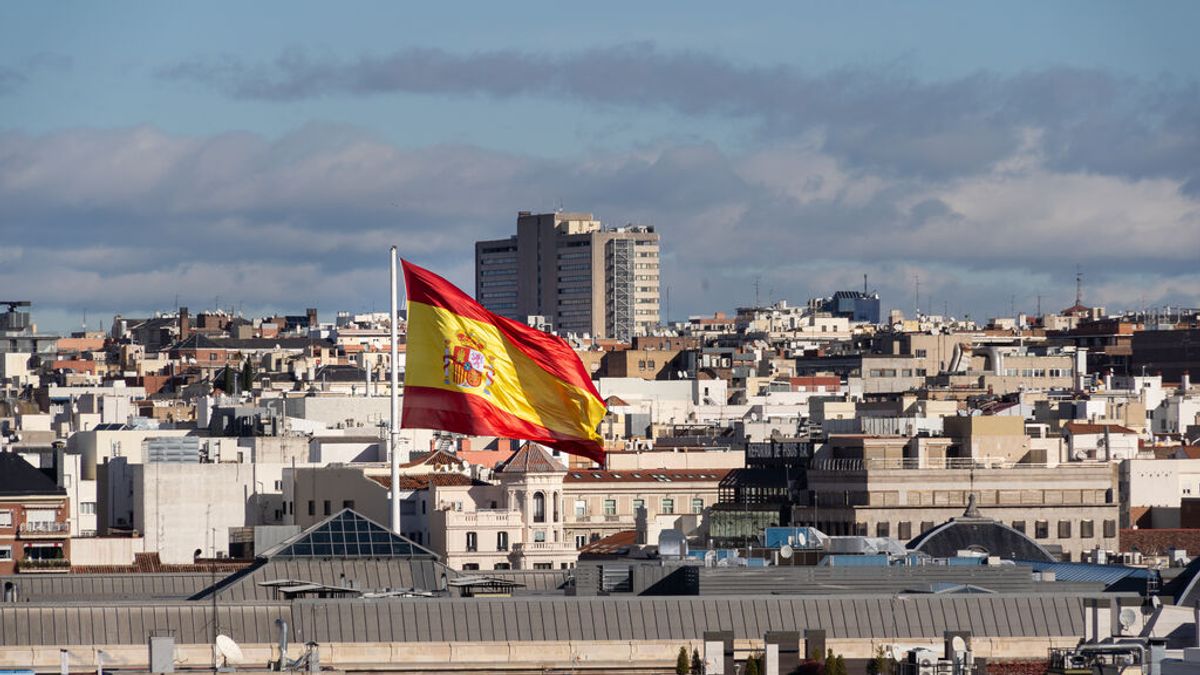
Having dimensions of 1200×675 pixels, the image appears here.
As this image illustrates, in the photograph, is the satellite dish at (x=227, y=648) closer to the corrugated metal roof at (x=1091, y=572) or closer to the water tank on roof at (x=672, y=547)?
the corrugated metal roof at (x=1091, y=572)

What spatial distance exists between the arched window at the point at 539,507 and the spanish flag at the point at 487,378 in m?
40.7

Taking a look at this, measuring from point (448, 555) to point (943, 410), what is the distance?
47.6 metres

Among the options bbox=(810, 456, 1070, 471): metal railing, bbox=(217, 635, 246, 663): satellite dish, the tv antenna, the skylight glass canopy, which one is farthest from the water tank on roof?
bbox=(217, 635, 246, 663): satellite dish

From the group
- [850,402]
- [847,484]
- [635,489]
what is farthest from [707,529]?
[850,402]

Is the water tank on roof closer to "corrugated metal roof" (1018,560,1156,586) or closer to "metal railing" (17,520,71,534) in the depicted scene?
"corrugated metal roof" (1018,560,1156,586)

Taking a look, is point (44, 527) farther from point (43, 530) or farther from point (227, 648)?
point (227, 648)

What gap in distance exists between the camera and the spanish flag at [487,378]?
74.1m

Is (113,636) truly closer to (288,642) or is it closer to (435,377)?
(288,642)

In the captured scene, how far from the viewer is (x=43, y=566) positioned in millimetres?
97812

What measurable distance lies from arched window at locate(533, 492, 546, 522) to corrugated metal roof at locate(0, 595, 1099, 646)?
4526 centimetres

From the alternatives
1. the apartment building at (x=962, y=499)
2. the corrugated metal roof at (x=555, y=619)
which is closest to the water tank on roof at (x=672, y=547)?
the corrugated metal roof at (x=555, y=619)

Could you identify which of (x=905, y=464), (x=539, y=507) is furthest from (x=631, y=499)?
(x=905, y=464)

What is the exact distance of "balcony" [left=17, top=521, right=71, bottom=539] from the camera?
104 metres

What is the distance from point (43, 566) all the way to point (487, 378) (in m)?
26.2
